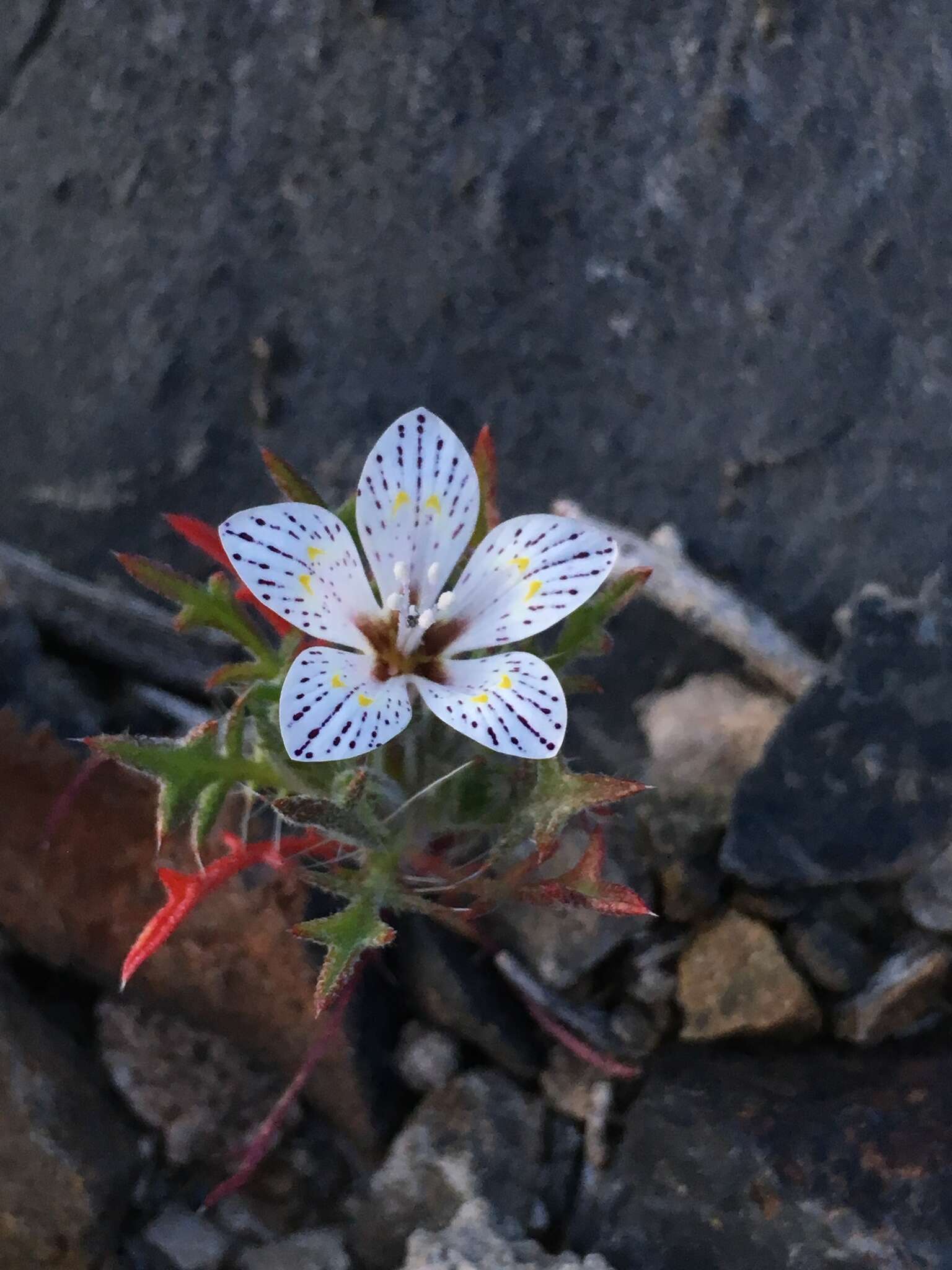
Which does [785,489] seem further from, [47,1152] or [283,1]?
[47,1152]

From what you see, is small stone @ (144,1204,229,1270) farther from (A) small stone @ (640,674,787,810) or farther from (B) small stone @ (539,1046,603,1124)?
(A) small stone @ (640,674,787,810)

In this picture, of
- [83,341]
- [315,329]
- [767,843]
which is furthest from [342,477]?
[767,843]

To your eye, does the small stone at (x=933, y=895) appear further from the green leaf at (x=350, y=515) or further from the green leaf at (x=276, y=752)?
the green leaf at (x=350, y=515)

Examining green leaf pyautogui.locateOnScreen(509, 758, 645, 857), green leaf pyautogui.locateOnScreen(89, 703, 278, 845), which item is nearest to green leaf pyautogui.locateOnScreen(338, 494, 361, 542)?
green leaf pyautogui.locateOnScreen(89, 703, 278, 845)

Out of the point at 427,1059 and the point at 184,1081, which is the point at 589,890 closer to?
the point at 427,1059

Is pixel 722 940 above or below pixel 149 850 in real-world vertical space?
above
